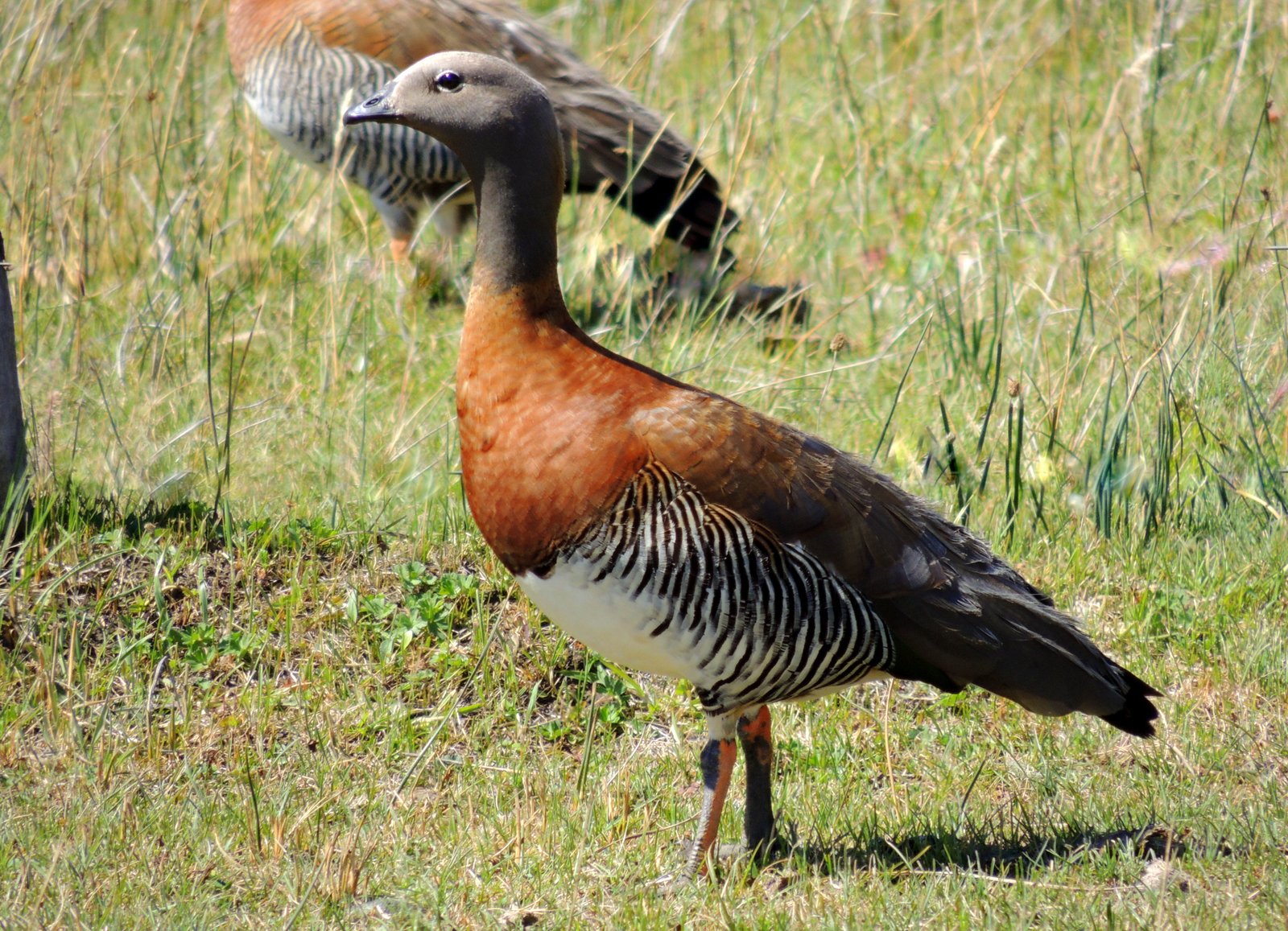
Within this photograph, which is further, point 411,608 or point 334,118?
A: point 334,118

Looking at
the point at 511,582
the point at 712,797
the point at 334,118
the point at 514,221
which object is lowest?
the point at 511,582

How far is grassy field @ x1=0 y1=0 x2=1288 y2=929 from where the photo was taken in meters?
3.50

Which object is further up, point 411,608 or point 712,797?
point 712,797

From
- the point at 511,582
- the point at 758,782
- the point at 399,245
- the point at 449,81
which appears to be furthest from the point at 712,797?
the point at 399,245

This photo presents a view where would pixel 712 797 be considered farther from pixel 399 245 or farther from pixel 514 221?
pixel 399 245

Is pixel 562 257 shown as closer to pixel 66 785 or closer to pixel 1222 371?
pixel 1222 371

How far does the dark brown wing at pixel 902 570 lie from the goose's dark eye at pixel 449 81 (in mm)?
952

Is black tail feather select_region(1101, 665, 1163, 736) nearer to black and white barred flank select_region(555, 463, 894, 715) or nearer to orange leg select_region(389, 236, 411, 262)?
black and white barred flank select_region(555, 463, 894, 715)

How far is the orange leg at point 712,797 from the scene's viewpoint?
3607 mm

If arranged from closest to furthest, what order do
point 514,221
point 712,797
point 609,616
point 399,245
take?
point 609,616 → point 514,221 → point 712,797 → point 399,245

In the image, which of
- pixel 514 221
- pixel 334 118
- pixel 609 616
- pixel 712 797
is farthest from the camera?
pixel 334 118

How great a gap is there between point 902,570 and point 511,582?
151 cm

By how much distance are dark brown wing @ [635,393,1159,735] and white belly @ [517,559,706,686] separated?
32 cm

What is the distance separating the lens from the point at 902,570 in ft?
11.7
